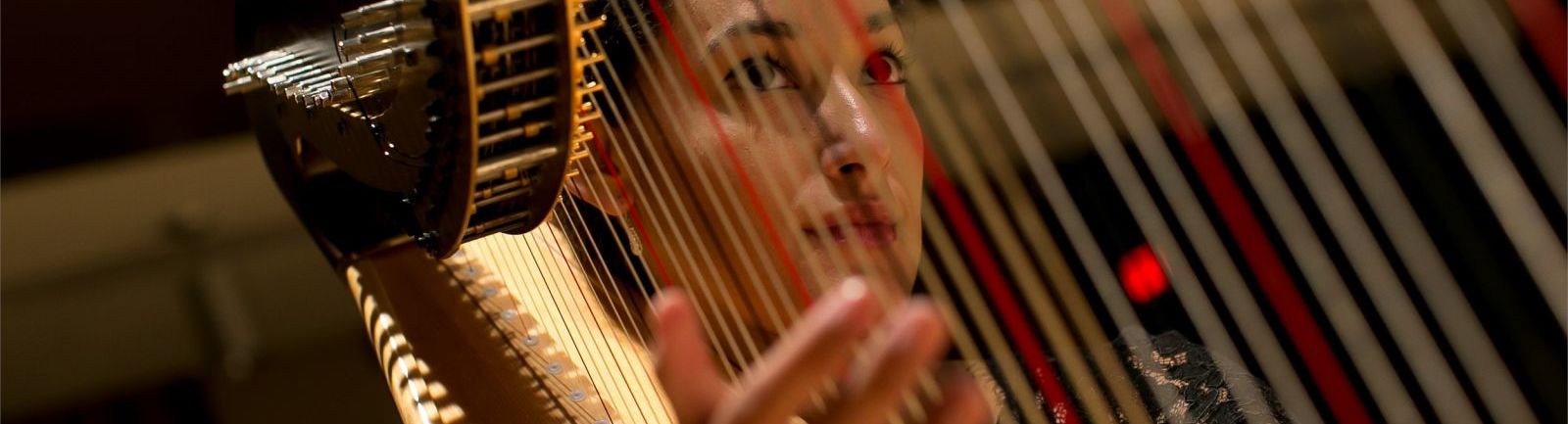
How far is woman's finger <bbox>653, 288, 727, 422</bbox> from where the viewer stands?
560 millimetres

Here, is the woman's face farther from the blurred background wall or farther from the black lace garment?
the blurred background wall

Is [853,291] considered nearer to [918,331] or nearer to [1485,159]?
[918,331]

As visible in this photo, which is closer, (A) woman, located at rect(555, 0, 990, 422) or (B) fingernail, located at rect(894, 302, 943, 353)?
(B) fingernail, located at rect(894, 302, 943, 353)

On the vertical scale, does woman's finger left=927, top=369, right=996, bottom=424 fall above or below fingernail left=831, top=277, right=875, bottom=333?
below

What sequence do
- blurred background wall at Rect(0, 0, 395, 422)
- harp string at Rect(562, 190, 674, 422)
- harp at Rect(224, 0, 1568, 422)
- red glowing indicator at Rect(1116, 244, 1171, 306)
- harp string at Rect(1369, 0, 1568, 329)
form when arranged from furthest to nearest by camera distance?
blurred background wall at Rect(0, 0, 395, 422) < red glowing indicator at Rect(1116, 244, 1171, 306) < harp string at Rect(562, 190, 674, 422) < harp at Rect(224, 0, 1568, 422) < harp string at Rect(1369, 0, 1568, 329)

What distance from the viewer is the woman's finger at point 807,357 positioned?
20.4 inches

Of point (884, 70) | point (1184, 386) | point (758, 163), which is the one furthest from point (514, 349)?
point (1184, 386)

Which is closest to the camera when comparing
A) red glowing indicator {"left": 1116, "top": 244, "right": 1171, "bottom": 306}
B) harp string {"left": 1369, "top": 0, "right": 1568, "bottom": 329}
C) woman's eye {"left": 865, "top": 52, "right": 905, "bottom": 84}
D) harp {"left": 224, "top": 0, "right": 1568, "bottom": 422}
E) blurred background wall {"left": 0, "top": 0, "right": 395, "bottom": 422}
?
harp string {"left": 1369, "top": 0, "right": 1568, "bottom": 329}

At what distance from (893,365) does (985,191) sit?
2.49 feet

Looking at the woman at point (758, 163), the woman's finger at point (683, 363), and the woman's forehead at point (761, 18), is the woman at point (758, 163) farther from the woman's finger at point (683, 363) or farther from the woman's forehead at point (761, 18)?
the woman's finger at point (683, 363)

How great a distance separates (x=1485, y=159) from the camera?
0.54m

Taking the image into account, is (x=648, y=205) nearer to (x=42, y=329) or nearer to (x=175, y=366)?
(x=175, y=366)

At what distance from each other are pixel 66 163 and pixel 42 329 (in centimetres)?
28

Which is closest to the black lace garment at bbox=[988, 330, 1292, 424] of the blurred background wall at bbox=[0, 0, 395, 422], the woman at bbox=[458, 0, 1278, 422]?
the woman at bbox=[458, 0, 1278, 422]
